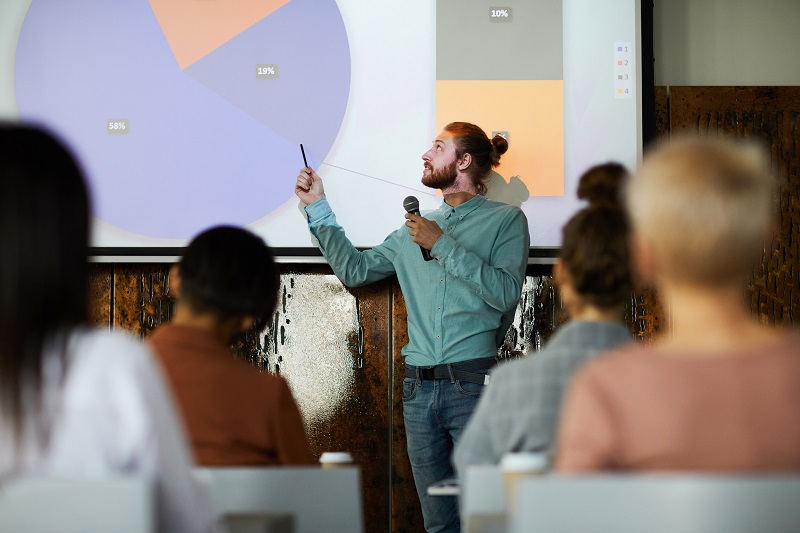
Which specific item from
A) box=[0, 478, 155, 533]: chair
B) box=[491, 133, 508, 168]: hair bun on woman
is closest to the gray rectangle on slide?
box=[491, 133, 508, 168]: hair bun on woman

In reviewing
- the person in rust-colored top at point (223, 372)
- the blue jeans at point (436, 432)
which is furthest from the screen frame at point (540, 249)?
the person in rust-colored top at point (223, 372)

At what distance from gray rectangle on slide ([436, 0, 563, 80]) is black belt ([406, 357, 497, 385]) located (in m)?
1.15

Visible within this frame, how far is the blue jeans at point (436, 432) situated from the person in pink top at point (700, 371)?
214cm

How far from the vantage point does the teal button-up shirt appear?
10.8ft

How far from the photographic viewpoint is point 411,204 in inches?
134

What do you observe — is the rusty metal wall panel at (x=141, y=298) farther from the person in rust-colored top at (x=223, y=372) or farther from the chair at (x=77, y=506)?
the chair at (x=77, y=506)

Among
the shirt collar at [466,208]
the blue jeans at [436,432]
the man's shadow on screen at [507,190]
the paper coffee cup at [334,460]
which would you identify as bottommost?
the blue jeans at [436,432]

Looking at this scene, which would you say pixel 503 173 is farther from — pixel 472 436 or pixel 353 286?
pixel 472 436

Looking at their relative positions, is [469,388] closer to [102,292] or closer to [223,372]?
[102,292]

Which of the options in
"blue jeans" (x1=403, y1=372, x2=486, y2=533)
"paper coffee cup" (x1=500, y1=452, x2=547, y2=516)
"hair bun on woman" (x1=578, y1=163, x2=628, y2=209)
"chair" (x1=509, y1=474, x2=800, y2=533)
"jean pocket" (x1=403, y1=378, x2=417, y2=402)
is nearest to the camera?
"chair" (x1=509, y1=474, x2=800, y2=533)

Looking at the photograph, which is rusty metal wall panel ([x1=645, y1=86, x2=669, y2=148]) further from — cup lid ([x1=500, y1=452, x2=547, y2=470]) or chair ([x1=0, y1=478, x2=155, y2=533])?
chair ([x1=0, y1=478, x2=155, y2=533])

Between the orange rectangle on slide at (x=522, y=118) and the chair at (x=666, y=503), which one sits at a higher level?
the orange rectangle on slide at (x=522, y=118)

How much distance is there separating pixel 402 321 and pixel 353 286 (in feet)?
1.01

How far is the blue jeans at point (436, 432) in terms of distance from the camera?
3252 mm
